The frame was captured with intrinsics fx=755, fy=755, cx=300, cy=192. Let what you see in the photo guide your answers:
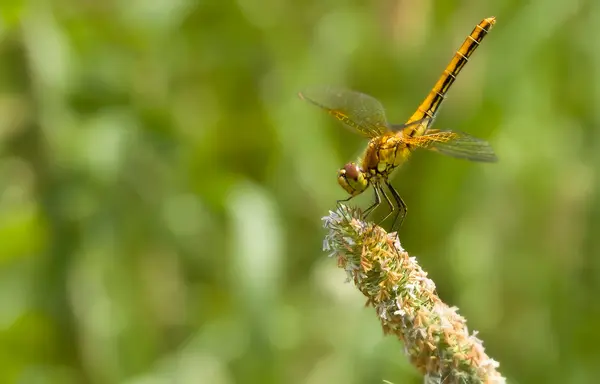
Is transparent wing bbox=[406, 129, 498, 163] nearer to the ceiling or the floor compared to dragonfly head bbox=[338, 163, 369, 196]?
nearer to the ceiling

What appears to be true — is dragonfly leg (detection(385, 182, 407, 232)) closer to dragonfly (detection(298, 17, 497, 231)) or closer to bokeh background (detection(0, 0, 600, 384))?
dragonfly (detection(298, 17, 497, 231))

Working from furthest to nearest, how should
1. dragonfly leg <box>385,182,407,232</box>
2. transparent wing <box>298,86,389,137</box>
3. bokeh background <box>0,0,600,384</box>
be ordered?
bokeh background <box>0,0,600,384</box> → transparent wing <box>298,86,389,137</box> → dragonfly leg <box>385,182,407,232</box>

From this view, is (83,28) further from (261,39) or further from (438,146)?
(438,146)

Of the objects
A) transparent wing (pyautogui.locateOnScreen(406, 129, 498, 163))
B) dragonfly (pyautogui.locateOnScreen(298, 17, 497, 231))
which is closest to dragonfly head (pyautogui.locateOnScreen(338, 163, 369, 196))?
dragonfly (pyautogui.locateOnScreen(298, 17, 497, 231))

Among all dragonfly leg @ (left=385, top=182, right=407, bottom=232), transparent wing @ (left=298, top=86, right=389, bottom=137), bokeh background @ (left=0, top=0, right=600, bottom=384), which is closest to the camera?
dragonfly leg @ (left=385, top=182, right=407, bottom=232)

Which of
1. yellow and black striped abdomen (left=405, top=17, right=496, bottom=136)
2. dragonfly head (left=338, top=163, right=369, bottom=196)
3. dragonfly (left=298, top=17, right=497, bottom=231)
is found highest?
yellow and black striped abdomen (left=405, top=17, right=496, bottom=136)

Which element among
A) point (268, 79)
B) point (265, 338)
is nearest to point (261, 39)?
point (268, 79)

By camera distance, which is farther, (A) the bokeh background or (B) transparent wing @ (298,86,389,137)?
(A) the bokeh background

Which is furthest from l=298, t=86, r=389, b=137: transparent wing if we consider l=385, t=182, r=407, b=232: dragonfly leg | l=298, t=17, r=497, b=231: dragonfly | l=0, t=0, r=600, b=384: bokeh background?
l=0, t=0, r=600, b=384: bokeh background
